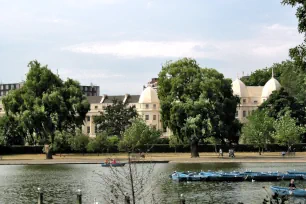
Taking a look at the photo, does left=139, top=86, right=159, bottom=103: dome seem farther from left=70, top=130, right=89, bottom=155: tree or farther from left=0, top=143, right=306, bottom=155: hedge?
left=70, top=130, right=89, bottom=155: tree

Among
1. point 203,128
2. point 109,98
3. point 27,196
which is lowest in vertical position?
point 27,196

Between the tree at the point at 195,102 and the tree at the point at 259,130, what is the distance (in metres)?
6.45

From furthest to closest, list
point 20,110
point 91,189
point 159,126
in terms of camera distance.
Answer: point 159,126 → point 20,110 → point 91,189

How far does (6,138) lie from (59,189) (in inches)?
2788

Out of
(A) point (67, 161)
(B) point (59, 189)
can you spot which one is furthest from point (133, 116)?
(B) point (59, 189)

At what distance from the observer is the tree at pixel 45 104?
89750 millimetres

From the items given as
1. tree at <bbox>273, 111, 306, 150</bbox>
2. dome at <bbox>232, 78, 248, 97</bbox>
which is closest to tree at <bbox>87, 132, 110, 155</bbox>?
tree at <bbox>273, 111, 306, 150</bbox>

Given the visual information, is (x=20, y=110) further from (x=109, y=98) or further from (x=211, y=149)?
(x=109, y=98)

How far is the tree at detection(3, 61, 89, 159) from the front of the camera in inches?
3533

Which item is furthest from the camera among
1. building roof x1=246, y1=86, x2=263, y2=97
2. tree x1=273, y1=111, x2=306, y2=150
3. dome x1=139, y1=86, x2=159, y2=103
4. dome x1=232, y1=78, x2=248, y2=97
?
dome x1=139, y1=86, x2=159, y2=103

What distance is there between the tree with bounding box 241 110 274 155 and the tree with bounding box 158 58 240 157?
645 centimetres

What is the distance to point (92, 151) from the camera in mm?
109375

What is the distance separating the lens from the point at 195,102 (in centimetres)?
8788

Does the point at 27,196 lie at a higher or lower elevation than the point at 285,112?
lower
